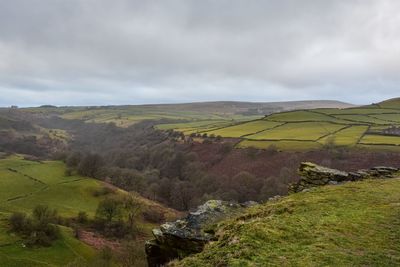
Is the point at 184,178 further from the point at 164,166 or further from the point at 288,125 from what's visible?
the point at 288,125

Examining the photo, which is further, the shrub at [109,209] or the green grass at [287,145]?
the green grass at [287,145]

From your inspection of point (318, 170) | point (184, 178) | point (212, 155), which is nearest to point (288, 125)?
point (212, 155)

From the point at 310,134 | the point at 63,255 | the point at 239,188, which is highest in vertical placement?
the point at 310,134

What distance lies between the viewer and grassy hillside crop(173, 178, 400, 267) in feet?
39.4

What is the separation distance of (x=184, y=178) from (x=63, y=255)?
5081 cm

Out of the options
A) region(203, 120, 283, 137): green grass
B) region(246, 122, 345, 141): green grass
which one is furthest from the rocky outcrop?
region(203, 120, 283, 137): green grass

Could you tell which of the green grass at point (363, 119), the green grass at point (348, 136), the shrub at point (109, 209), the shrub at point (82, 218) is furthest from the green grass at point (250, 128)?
the shrub at point (82, 218)

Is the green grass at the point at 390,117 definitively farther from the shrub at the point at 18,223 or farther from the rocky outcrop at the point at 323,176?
the shrub at the point at 18,223

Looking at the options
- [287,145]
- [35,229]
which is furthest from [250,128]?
[35,229]

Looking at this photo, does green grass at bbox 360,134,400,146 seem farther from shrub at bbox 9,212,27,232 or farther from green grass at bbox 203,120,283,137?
shrub at bbox 9,212,27,232

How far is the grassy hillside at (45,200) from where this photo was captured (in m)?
62.6

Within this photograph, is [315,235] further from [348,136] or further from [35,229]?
[348,136]

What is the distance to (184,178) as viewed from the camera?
11194cm

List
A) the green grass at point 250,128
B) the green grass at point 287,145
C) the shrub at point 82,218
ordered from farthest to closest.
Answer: the green grass at point 250,128
the green grass at point 287,145
the shrub at point 82,218
